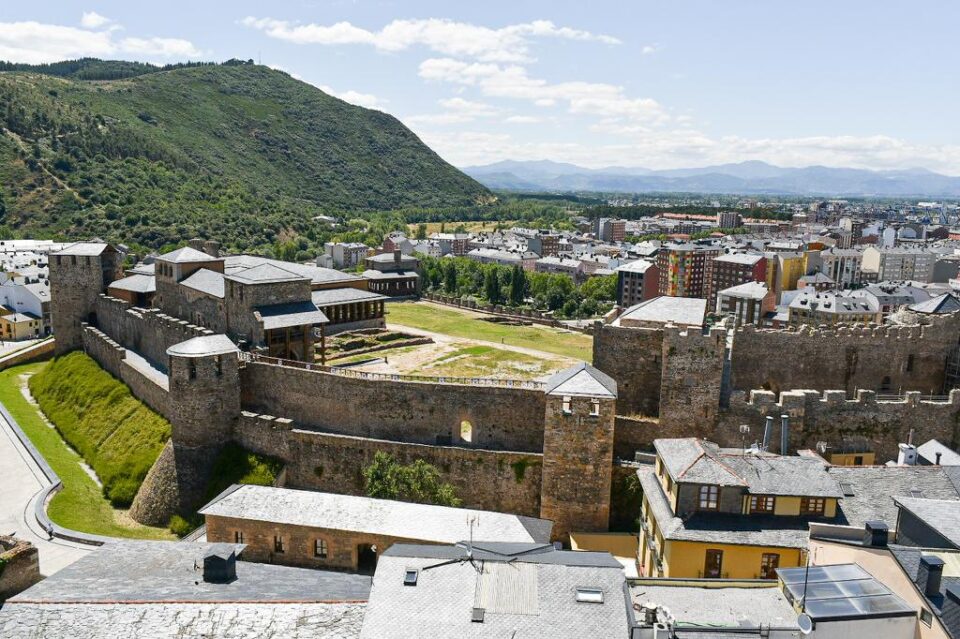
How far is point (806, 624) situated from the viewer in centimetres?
1446

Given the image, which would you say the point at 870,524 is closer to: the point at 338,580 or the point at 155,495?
the point at 338,580

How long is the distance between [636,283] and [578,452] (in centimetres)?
9632

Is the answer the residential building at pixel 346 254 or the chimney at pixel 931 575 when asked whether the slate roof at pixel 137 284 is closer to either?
the chimney at pixel 931 575

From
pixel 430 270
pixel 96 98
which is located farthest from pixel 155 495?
pixel 96 98

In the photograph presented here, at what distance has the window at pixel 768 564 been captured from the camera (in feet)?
73.2

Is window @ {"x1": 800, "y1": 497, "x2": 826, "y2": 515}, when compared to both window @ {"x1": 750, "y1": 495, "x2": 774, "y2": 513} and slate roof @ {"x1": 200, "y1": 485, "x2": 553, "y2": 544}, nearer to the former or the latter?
window @ {"x1": 750, "y1": 495, "x2": 774, "y2": 513}

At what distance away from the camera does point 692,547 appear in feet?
74.6

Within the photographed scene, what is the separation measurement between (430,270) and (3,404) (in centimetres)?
7638

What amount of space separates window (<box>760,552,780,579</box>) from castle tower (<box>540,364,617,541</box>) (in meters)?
8.05

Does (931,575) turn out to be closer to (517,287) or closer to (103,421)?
(103,421)

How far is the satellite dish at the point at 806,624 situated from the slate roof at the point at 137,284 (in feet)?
164

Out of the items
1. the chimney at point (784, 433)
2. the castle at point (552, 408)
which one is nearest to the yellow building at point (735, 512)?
the chimney at point (784, 433)

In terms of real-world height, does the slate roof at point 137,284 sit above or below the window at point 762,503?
above

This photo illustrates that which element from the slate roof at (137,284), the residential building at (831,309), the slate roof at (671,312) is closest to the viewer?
the slate roof at (671,312)
